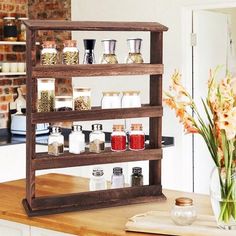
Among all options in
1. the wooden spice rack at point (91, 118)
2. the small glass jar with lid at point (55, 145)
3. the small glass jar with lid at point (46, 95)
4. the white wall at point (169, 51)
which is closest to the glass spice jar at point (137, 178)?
the wooden spice rack at point (91, 118)

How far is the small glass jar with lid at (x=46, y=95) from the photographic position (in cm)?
236


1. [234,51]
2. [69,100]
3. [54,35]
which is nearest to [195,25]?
[234,51]

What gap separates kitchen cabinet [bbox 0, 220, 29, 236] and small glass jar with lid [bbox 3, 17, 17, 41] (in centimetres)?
353

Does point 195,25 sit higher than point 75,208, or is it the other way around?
point 195,25

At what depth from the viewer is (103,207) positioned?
2.42m

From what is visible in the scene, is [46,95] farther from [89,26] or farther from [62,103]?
[89,26]

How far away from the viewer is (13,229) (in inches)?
93.4

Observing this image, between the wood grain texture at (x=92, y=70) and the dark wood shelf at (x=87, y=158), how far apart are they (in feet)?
1.04

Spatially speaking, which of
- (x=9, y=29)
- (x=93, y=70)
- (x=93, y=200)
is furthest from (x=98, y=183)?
(x=9, y=29)

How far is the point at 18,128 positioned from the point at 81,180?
280cm

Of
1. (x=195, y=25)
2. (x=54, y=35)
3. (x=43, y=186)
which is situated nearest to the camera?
(x=43, y=186)

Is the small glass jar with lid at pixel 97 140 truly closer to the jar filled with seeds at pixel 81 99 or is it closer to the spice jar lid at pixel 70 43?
the jar filled with seeds at pixel 81 99

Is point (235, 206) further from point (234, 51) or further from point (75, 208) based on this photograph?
point (234, 51)

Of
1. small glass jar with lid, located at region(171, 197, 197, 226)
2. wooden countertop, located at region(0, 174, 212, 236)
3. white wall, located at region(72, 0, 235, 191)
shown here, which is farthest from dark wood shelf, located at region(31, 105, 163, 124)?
white wall, located at region(72, 0, 235, 191)
